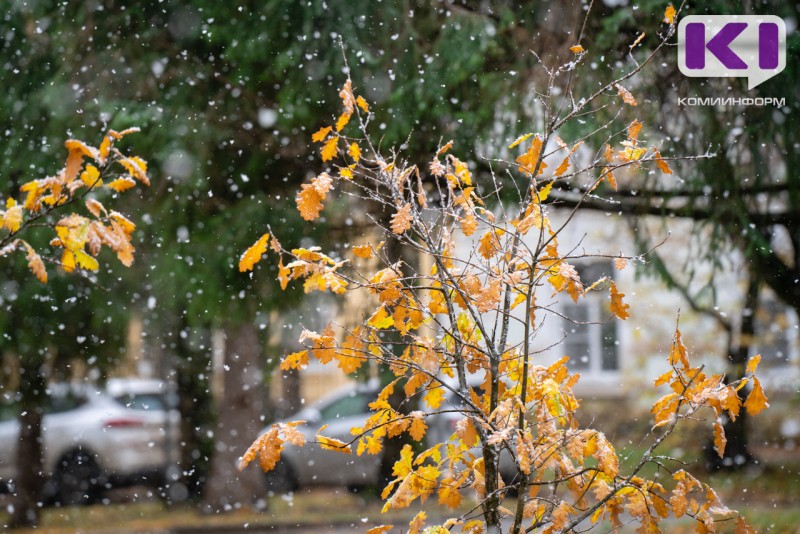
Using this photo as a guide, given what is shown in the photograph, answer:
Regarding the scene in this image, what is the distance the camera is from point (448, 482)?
2773mm

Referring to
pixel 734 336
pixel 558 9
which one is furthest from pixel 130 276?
pixel 734 336

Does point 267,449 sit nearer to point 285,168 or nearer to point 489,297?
point 489,297

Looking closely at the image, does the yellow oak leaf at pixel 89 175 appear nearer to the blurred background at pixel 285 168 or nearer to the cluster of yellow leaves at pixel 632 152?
the cluster of yellow leaves at pixel 632 152

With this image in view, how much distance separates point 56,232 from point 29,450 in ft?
13.7

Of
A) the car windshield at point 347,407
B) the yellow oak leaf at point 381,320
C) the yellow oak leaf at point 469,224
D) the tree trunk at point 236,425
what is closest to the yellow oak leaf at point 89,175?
the yellow oak leaf at point 381,320

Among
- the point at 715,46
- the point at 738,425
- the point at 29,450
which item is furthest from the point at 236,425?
the point at 715,46

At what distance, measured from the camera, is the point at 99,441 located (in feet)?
29.6

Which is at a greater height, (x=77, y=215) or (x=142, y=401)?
(x=77, y=215)

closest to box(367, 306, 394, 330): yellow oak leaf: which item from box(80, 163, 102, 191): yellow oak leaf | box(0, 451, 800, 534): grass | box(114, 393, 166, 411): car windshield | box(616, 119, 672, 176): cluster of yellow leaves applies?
box(616, 119, 672, 176): cluster of yellow leaves

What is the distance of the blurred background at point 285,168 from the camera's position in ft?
21.0

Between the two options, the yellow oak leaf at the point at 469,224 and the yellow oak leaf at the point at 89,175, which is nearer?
the yellow oak leaf at the point at 469,224

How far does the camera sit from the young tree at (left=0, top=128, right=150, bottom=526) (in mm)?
2830

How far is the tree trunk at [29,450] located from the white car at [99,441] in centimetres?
17

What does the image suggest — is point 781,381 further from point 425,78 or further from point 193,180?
point 193,180
